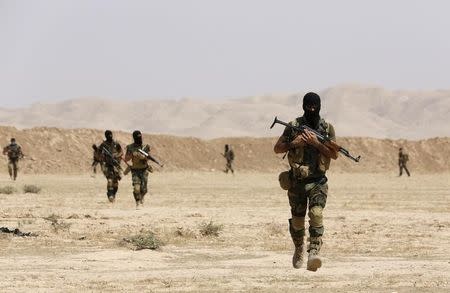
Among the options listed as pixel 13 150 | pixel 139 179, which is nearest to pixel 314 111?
pixel 139 179

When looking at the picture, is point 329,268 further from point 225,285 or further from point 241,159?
point 241,159

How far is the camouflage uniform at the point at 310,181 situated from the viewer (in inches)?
401

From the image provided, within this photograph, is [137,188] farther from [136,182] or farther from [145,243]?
[145,243]

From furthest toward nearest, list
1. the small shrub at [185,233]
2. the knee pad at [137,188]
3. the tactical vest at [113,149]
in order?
1. the tactical vest at [113,149]
2. the knee pad at [137,188]
3. the small shrub at [185,233]

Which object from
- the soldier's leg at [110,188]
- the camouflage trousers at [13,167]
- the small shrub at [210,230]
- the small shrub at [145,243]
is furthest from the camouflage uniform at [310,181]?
the camouflage trousers at [13,167]

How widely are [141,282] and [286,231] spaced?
6611mm

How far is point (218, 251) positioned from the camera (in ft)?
44.9

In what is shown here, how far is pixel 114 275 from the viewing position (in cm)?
1085

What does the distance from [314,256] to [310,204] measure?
24.5 inches

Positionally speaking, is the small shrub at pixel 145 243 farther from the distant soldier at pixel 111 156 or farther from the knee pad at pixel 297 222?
the distant soldier at pixel 111 156

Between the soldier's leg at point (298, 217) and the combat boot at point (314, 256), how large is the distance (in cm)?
35

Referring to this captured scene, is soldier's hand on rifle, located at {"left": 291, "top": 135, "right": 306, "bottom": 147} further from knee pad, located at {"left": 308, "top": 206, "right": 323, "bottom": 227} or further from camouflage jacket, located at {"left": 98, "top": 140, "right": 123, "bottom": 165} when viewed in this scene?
camouflage jacket, located at {"left": 98, "top": 140, "right": 123, "bottom": 165}

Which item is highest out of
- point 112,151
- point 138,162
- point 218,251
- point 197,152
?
point 197,152

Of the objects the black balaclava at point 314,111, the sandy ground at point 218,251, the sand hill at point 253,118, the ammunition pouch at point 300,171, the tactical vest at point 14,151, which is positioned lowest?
the sandy ground at point 218,251
